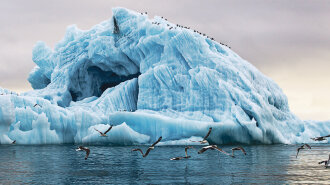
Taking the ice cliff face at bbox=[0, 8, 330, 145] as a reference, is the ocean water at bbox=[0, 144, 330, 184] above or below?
below

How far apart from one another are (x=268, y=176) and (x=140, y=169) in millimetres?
6006

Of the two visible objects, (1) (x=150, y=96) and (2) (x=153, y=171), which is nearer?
(2) (x=153, y=171)

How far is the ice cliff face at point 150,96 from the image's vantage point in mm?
42031

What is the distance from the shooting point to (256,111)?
43.8 m

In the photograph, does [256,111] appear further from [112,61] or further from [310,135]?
[112,61]

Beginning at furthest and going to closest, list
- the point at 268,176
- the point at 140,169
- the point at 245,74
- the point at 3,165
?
the point at 245,74, the point at 3,165, the point at 140,169, the point at 268,176

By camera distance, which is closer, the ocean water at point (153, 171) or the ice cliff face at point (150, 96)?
the ocean water at point (153, 171)

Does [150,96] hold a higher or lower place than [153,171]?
higher

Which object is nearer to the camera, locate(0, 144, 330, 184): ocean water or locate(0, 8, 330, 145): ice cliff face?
locate(0, 144, 330, 184): ocean water

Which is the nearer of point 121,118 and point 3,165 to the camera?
point 3,165

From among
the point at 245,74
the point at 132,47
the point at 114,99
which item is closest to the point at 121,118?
the point at 114,99

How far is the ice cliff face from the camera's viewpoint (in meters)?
42.0

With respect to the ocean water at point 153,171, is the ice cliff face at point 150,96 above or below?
above

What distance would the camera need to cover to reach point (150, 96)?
4709cm
